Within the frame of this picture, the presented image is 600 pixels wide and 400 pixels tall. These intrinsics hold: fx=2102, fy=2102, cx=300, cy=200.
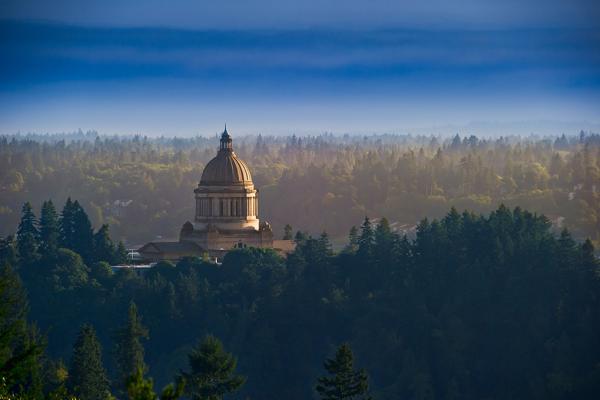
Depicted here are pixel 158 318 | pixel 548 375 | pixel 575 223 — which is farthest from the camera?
pixel 575 223

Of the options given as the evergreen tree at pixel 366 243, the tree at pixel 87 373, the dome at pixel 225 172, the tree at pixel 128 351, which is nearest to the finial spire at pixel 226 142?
the dome at pixel 225 172

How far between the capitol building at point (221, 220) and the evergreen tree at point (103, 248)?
153 centimetres

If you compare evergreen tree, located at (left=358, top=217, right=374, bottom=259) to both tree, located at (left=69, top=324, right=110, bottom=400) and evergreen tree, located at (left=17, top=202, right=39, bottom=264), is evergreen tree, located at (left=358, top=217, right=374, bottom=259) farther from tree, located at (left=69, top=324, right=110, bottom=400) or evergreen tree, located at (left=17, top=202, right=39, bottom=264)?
tree, located at (left=69, top=324, right=110, bottom=400)

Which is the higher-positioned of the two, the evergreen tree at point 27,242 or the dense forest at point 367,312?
the evergreen tree at point 27,242

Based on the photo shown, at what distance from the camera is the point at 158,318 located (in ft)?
286

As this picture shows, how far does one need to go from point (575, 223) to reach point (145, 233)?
46.3 m

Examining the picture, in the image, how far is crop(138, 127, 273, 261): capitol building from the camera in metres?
96.7

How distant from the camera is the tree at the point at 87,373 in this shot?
6319 cm

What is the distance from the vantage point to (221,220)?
321 feet

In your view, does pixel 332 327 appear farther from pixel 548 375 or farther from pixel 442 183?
pixel 442 183

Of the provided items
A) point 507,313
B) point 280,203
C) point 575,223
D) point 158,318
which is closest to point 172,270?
point 158,318

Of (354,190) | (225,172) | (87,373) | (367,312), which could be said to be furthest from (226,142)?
(354,190)

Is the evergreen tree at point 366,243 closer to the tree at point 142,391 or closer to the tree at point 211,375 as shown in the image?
the tree at point 211,375

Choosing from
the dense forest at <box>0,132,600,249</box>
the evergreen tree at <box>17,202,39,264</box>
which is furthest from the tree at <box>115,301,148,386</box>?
the dense forest at <box>0,132,600,249</box>
